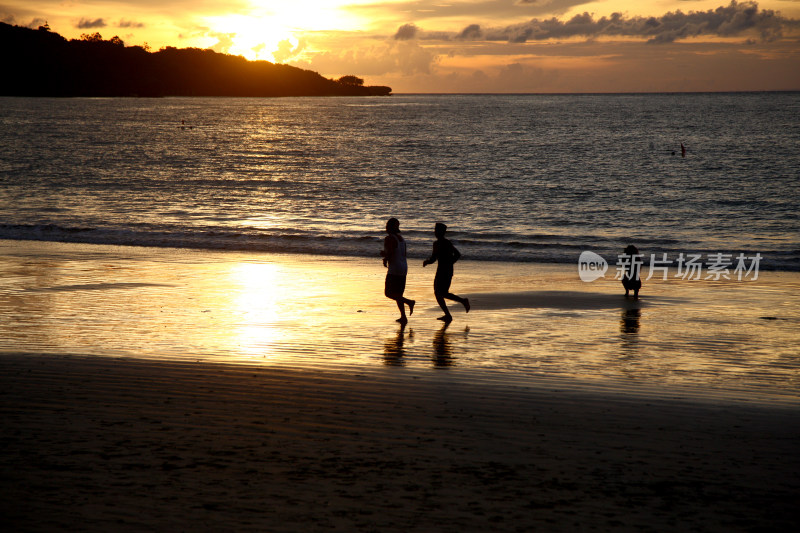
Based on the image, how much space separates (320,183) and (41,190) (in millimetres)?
16430

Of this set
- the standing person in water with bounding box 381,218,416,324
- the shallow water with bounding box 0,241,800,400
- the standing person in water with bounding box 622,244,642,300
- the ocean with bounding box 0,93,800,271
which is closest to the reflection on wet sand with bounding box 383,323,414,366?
the shallow water with bounding box 0,241,800,400

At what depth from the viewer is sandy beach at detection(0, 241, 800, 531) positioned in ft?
15.8

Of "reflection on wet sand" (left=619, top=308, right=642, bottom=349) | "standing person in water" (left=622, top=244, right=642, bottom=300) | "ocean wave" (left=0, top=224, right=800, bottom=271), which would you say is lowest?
"ocean wave" (left=0, top=224, right=800, bottom=271)

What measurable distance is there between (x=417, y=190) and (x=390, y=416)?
124ft


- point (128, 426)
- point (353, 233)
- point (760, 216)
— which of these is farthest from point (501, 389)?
point (760, 216)

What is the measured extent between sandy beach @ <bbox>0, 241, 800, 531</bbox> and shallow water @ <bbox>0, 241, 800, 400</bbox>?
63 millimetres

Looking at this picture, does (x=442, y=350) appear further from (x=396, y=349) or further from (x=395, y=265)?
(x=395, y=265)

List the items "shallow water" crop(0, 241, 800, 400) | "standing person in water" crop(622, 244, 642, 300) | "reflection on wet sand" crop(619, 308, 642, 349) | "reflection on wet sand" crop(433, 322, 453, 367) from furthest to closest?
"standing person in water" crop(622, 244, 642, 300), "reflection on wet sand" crop(619, 308, 642, 349), "reflection on wet sand" crop(433, 322, 453, 367), "shallow water" crop(0, 241, 800, 400)

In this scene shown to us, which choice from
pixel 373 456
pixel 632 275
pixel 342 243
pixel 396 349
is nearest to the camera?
pixel 373 456

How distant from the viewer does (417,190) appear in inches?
1736

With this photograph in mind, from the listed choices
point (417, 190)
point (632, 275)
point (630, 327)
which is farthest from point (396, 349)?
point (417, 190)

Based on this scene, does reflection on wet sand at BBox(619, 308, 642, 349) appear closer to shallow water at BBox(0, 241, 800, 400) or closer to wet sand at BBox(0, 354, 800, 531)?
shallow water at BBox(0, 241, 800, 400)

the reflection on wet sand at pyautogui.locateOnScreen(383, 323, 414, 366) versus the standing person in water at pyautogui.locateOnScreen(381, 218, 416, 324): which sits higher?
the standing person in water at pyautogui.locateOnScreen(381, 218, 416, 324)

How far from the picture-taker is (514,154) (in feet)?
221
